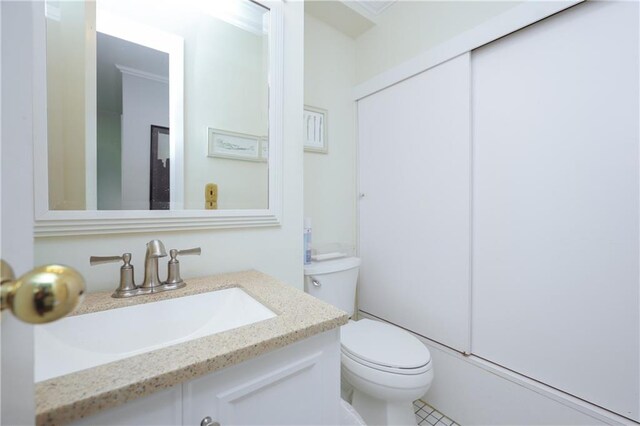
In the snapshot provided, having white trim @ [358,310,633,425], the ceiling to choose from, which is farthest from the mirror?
white trim @ [358,310,633,425]

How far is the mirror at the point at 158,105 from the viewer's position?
0.73 m

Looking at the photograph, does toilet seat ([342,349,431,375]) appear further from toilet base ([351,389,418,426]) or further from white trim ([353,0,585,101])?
white trim ([353,0,585,101])

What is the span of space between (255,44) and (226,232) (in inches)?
29.0

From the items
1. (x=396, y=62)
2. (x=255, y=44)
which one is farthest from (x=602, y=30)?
(x=255, y=44)

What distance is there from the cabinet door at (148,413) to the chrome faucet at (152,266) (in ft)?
1.32

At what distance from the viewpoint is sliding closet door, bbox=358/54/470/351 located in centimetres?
125

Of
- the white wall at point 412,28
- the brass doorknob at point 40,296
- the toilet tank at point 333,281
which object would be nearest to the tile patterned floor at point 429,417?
the toilet tank at point 333,281

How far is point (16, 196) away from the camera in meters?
0.25

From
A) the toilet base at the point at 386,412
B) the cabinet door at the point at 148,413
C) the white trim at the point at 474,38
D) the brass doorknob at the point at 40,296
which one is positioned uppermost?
the white trim at the point at 474,38

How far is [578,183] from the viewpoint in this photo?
96 cm

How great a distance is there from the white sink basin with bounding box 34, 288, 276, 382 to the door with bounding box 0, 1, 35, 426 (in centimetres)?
38

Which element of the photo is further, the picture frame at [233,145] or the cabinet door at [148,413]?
the picture frame at [233,145]

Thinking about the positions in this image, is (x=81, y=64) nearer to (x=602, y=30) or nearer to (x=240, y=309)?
(x=240, y=309)

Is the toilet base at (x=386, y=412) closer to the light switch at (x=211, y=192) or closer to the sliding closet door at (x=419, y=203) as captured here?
the sliding closet door at (x=419, y=203)
